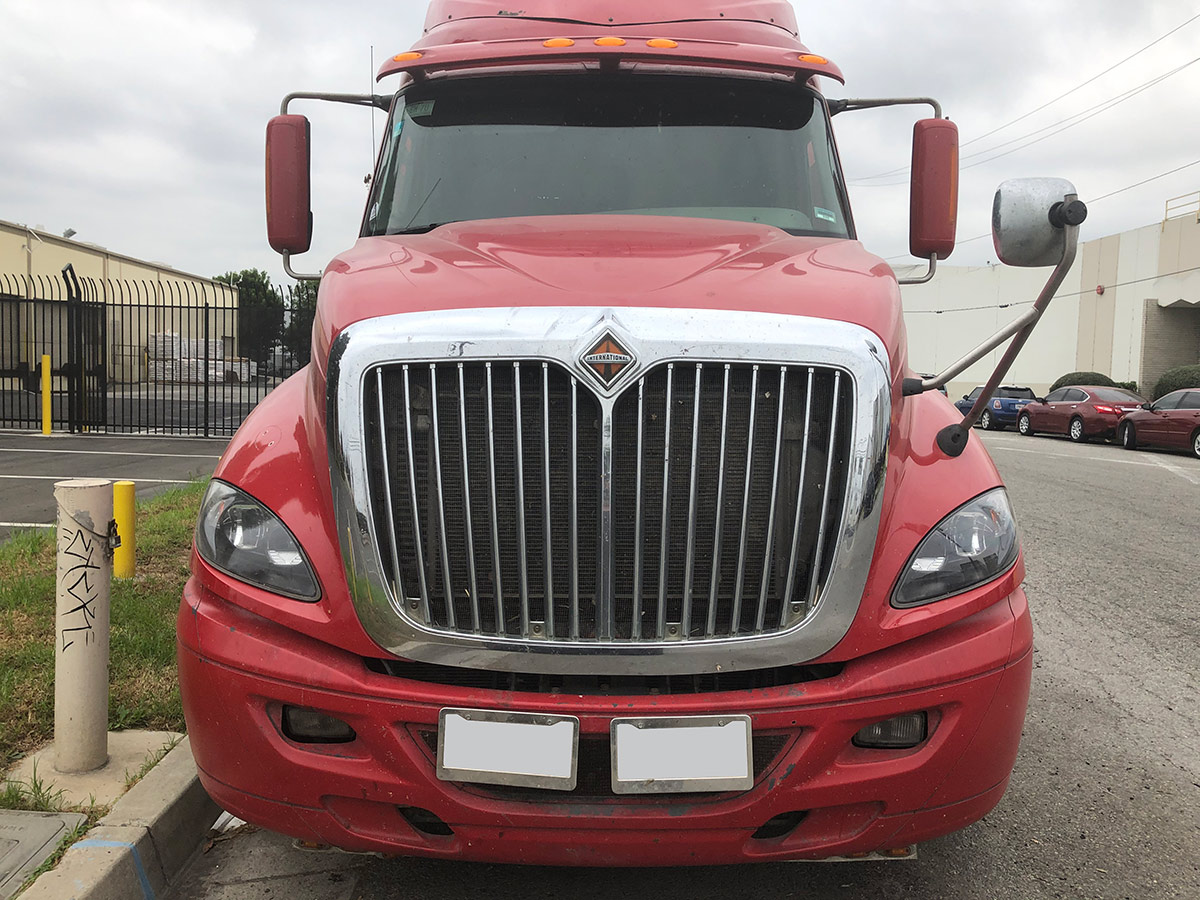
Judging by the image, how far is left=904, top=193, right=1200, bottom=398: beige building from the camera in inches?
1344

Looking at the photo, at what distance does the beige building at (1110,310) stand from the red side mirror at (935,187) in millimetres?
28562

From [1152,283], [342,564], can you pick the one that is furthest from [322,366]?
[1152,283]

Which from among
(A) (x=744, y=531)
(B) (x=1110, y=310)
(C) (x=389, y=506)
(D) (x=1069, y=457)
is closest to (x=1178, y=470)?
(D) (x=1069, y=457)

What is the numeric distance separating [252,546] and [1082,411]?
23.6 m

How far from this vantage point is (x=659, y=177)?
346cm

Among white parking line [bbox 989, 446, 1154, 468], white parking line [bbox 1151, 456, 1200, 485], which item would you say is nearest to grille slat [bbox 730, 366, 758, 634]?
white parking line [bbox 1151, 456, 1200, 485]

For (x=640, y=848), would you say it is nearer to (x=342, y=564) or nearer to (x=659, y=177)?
(x=342, y=564)

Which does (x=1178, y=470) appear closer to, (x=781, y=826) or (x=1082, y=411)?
(x=1082, y=411)

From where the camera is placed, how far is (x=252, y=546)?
7.46ft

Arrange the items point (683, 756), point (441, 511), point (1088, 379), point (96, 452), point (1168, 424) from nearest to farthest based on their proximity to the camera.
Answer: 1. point (683, 756)
2. point (441, 511)
3. point (96, 452)
4. point (1168, 424)
5. point (1088, 379)

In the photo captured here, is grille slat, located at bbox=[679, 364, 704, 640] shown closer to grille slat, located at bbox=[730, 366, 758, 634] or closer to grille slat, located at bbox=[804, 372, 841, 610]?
grille slat, located at bbox=[730, 366, 758, 634]

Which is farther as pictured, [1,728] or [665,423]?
[1,728]

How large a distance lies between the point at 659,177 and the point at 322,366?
5.52ft

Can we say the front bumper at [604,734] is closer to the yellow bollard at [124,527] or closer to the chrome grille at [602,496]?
the chrome grille at [602,496]
